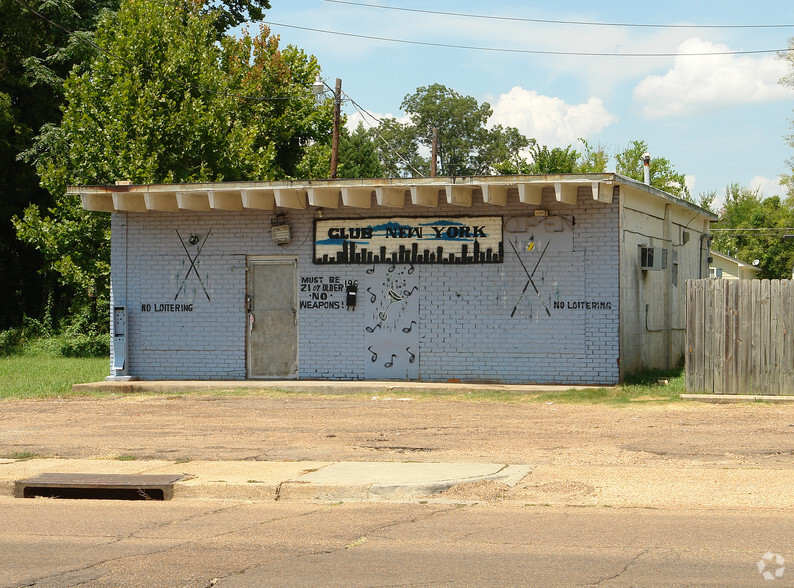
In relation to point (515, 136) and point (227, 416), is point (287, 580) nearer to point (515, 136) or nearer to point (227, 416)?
point (227, 416)

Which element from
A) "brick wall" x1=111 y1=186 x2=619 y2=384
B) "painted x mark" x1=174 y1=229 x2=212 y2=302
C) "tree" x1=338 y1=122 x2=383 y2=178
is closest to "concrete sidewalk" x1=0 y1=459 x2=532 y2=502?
"brick wall" x1=111 y1=186 x2=619 y2=384

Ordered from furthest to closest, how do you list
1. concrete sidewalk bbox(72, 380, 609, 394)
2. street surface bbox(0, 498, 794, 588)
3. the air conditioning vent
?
the air conditioning vent < concrete sidewalk bbox(72, 380, 609, 394) < street surface bbox(0, 498, 794, 588)

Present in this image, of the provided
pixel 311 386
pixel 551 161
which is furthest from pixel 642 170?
pixel 311 386

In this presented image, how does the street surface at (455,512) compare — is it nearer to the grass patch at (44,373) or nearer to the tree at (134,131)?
the grass patch at (44,373)

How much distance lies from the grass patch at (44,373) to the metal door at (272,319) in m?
3.87

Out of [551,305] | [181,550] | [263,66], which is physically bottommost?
[181,550]

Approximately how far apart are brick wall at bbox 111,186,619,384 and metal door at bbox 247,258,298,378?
0.18 metres

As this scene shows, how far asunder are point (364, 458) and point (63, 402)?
27.6ft

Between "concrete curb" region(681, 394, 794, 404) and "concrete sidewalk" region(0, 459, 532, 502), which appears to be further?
"concrete curb" region(681, 394, 794, 404)

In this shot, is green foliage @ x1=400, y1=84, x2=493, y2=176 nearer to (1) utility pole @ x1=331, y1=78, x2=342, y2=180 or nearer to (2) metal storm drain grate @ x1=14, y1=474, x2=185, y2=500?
(1) utility pole @ x1=331, y1=78, x2=342, y2=180

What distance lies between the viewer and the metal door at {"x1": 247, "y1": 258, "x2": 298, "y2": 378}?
61.2ft

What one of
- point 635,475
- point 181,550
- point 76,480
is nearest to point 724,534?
point 635,475

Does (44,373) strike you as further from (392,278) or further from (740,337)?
(740,337)

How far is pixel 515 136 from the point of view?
85.6 meters
